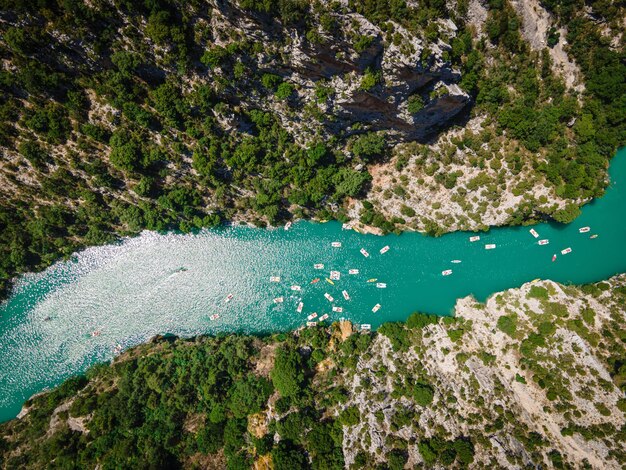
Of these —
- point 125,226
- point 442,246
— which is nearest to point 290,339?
point 442,246

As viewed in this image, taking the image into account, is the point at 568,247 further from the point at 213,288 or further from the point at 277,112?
the point at 213,288

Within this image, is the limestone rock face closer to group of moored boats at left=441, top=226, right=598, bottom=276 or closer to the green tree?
group of moored boats at left=441, top=226, right=598, bottom=276

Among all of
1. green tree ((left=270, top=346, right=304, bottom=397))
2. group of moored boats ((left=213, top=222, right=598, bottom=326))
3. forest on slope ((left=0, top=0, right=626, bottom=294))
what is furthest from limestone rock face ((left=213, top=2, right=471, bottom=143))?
green tree ((left=270, top=346, right=304, bottom=397))

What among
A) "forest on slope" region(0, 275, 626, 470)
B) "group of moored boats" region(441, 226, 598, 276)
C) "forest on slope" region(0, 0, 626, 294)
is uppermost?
"forest on slope" region(0, 0, 626, 294)

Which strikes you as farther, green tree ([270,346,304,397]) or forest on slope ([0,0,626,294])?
green tree ([270,346,304,397])

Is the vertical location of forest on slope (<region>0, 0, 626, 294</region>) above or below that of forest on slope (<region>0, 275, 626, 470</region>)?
above

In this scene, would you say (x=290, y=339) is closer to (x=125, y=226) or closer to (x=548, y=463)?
(x=125, y=226)
